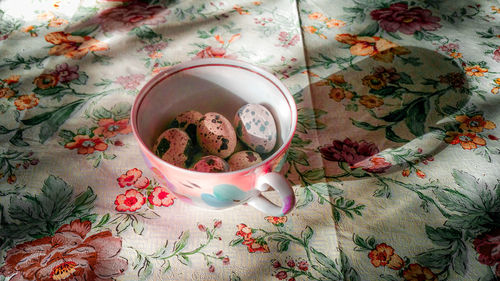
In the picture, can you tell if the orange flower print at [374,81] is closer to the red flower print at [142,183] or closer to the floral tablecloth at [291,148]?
the floral tablecloth at [291,148]

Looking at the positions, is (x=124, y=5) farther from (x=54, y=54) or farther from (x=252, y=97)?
(x=252, y=97)

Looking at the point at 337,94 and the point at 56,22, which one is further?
the point at 56,22

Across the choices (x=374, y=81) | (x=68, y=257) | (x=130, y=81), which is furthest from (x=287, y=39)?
(x=68, y=257)

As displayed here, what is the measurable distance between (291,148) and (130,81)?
0.28 metres

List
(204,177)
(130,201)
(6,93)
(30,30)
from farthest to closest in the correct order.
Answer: (30,30)
(6,93)
(130,201)
(204,177)

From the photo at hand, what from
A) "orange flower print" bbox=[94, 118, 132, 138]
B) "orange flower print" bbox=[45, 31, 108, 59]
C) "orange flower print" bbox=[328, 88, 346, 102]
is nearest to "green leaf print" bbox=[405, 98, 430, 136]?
"orange flower print" bbox=[328, 88, 346, 102]

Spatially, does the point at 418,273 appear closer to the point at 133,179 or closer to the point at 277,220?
the point at 277,220

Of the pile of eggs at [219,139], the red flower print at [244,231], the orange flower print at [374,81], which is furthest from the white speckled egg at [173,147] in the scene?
the orange flower print at [374,81]

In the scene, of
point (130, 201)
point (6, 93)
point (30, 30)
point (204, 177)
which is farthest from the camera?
point (30, 30)

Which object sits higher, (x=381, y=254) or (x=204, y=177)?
(x=204, y=177)

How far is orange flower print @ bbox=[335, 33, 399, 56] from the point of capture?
670mm

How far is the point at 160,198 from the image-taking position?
1.56ft

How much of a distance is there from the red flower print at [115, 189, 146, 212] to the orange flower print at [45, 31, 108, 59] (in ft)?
0.96

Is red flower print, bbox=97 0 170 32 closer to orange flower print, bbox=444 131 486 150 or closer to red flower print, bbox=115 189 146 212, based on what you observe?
red flower print, bbox=115 189 146 212
